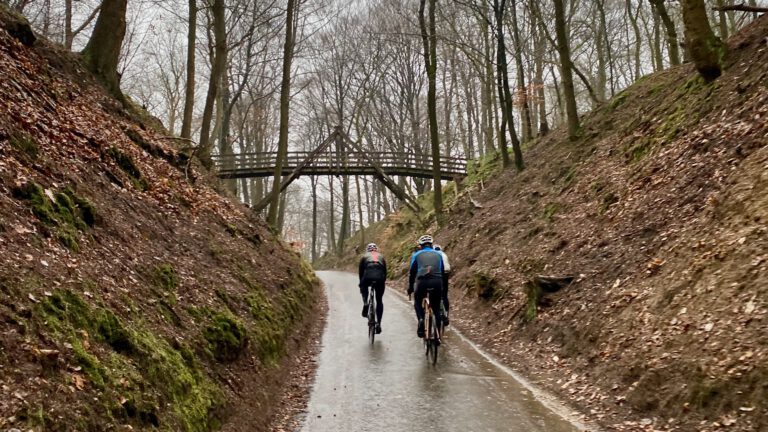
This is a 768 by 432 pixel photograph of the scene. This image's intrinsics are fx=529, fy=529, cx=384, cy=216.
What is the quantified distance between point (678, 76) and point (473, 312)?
338 inches

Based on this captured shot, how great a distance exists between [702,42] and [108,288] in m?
11.8

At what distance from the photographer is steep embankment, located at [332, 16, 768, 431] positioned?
5613mm

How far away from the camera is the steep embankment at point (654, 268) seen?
221 inches

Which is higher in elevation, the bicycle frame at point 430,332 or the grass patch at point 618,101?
the grass patch at point 618,101

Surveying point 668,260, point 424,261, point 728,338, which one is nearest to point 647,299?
point 668,260

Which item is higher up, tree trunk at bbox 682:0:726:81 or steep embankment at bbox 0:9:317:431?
tree trunk at bbox 682:0:726:81

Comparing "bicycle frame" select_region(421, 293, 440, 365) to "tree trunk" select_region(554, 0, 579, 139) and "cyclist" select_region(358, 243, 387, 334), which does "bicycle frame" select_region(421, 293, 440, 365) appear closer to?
"cyclist" select_region(358, 243, 387, 334)

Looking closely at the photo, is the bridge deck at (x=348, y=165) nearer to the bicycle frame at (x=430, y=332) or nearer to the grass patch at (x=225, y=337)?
the bicycle frame at (x=430, y=332)

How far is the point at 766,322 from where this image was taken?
17.6 feet

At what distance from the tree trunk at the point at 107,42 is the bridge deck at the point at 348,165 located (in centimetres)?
1466

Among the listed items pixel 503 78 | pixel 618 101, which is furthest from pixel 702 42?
pixel 503 78

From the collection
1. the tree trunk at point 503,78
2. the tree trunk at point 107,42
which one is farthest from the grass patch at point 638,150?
the tree trunk at point 107,42

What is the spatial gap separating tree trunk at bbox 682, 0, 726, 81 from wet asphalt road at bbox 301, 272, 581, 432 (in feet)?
25.5

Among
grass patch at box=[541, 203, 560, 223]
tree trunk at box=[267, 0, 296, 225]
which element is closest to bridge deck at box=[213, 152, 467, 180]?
tree trunk at box=[267, 0, 296, 225]
